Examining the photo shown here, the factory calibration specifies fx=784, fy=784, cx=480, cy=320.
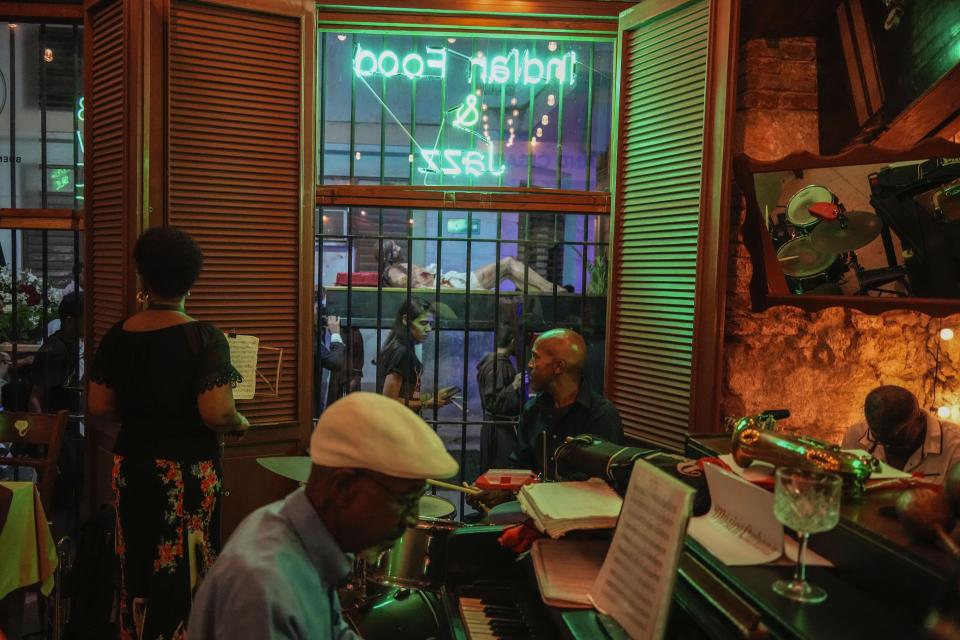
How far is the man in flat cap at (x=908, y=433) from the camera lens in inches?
135

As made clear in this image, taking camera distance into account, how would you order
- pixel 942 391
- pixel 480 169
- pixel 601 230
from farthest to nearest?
pixel 601 230 < pixel 480 169 < pixel 942 391

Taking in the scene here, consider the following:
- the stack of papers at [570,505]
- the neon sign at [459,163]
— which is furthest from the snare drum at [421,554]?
the neon sign at [459,163]

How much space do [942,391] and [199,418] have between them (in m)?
3.61

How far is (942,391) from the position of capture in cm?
403

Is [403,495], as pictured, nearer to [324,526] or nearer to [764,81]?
[324,526]

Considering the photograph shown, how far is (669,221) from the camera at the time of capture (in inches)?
157

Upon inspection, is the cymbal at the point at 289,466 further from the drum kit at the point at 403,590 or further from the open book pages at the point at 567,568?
the open book pages at the point at 567,568

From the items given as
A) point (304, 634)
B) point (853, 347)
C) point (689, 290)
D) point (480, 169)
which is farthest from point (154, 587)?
point (853, 347)

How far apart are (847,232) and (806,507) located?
235 centimetres

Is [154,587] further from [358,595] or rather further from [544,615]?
[544,615]

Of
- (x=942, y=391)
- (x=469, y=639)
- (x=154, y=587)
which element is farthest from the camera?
(x=942, y=391)

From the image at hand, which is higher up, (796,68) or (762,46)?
(762,46)

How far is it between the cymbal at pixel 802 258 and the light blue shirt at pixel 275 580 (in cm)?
276

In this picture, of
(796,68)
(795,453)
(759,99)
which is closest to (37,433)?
(795,453)
